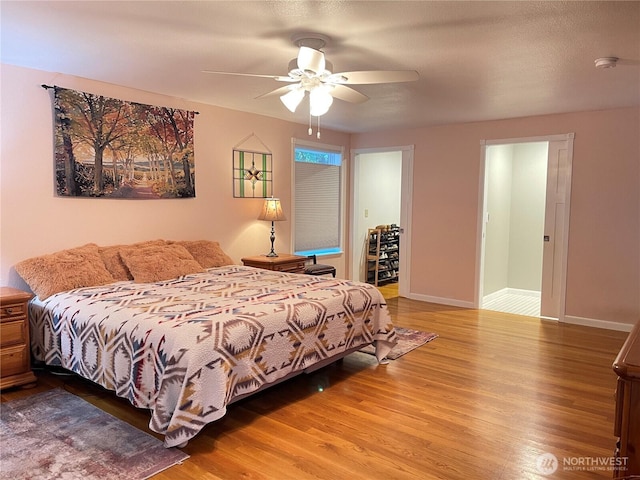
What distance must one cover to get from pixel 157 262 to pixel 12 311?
3.61ft

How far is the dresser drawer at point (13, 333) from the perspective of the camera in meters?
3.01

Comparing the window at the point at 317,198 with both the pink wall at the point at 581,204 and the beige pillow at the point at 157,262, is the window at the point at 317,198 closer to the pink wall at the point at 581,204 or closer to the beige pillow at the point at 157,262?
the pink wall at the point at 581,204

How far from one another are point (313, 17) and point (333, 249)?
436cm

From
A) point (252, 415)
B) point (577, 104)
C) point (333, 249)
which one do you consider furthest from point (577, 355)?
point (333, 249)

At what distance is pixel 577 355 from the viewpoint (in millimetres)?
3945

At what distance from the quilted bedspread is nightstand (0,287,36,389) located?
125 mm

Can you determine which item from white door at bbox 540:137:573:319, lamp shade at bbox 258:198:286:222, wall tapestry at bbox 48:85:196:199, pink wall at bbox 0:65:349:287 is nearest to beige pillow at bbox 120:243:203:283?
pink wall at bbox 0:65:349:287

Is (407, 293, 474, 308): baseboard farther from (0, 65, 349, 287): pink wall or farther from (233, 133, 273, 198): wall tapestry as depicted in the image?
(233, 133, 273, 198): wall tapestry

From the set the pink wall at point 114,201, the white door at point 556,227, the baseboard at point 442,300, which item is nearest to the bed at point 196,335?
the pink wall at point 114,201

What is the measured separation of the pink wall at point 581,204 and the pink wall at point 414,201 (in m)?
0.01

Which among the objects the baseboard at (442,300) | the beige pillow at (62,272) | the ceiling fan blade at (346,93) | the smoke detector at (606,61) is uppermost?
the smoke detector at (606,61)

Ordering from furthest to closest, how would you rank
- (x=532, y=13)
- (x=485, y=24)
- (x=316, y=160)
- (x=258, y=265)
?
(x=316, y=160) < (x=258, y=265) < (x=485, y=24) < (x=532, y=13)

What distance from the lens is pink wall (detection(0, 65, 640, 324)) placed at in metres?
3.45

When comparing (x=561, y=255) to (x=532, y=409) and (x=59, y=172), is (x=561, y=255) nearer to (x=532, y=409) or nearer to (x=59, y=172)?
(x=532, y=409)
